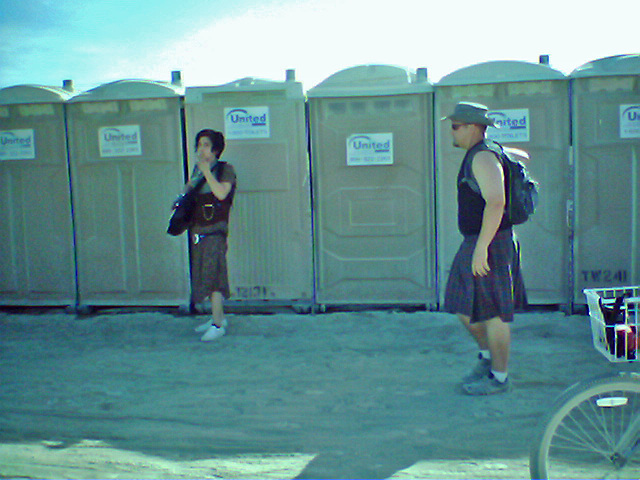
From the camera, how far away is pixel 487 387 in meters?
3.59

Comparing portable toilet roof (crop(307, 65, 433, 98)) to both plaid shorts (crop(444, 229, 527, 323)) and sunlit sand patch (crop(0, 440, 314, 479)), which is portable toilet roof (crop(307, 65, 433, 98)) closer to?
plaid shorts (crop(444, 229, 527, 323))

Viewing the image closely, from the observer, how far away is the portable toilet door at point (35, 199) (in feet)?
19.4

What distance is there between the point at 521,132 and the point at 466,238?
225 centimetres

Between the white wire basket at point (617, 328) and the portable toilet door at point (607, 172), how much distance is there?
3.11 m

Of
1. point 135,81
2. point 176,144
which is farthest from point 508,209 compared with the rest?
point 135,81

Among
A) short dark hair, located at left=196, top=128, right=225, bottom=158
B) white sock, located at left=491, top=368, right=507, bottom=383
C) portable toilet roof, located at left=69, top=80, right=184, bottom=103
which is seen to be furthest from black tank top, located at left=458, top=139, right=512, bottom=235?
portable toilet roof, located at left=69, top=80, right=184, bottom=103

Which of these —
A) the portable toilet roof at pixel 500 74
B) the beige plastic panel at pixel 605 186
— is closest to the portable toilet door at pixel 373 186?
the portable toilet roof at pixel 500 74

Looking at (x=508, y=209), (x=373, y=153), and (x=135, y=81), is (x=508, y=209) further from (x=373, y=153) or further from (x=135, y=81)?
(x=135, y=81)

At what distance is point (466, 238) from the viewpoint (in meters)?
3.50

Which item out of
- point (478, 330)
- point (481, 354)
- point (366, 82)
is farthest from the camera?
point (366, 82)

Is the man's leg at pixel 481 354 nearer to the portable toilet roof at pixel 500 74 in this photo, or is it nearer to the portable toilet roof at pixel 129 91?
the portable toilet roof at pixel 500 74

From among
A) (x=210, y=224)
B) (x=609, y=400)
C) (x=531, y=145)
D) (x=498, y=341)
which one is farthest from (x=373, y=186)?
(x=609, y=400)

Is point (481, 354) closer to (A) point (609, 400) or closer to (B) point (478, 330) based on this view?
(B) point (478, 330)

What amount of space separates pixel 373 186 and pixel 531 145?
1.43m
